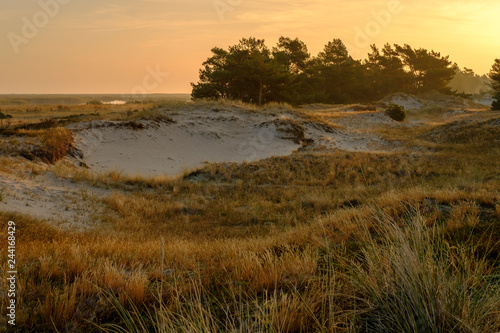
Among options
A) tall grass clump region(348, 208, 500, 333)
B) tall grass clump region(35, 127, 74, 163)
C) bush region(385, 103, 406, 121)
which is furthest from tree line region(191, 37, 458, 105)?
tall grass clump region(348, 208, 500, 333)

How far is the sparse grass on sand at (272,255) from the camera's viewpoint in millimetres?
2461

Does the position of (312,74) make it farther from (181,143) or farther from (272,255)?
(272,255)

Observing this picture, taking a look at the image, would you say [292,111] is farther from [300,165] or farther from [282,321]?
[282,321]

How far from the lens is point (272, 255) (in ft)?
13.7

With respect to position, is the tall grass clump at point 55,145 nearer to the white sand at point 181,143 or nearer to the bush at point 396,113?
the white sand at point 181,143

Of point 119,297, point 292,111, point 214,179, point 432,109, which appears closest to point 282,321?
point 119,297

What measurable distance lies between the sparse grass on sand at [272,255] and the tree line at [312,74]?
28.3 metres

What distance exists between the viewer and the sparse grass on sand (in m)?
2.46

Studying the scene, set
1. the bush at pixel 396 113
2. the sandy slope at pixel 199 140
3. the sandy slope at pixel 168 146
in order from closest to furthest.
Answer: the sandy slope at pixel 168 146 → the sandy slope at pixel 199 140 → the bush at pixel 396 113

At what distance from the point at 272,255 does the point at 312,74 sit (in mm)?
56242

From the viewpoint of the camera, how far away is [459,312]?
226 centimetres

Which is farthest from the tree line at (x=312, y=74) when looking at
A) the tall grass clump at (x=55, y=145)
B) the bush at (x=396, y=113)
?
the tall grass clump at (x=55, y=145)

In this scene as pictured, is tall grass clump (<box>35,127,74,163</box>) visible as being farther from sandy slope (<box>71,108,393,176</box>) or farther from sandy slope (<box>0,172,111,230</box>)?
sandy slope (<box>0,172,111,230</box>)

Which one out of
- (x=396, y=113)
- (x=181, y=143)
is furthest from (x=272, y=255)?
(x=396, y=113)
